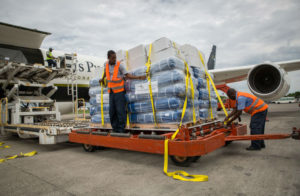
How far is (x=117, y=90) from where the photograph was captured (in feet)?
13.5

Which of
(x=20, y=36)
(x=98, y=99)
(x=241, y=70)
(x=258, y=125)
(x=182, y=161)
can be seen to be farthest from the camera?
(x=241, y=70)

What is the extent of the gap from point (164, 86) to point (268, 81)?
686cm

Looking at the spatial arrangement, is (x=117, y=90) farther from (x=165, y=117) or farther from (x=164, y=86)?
(x=165, y=117)

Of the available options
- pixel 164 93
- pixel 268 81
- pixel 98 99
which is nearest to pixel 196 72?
pixel 164 93

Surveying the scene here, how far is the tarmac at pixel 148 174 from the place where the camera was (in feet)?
8.26

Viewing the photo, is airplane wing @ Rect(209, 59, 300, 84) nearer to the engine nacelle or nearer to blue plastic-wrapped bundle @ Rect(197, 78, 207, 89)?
the engine nacelle

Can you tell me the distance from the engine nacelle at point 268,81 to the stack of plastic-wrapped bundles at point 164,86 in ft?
15.7

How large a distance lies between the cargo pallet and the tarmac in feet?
1.10

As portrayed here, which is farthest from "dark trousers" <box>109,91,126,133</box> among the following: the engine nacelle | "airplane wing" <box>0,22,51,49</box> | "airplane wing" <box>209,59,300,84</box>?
"airplane wing" <box>209,59,300,84</box>

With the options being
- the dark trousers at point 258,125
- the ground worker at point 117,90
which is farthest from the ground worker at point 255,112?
the ground worker at point 117,90

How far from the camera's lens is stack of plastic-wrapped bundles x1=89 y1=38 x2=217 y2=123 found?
3557mm

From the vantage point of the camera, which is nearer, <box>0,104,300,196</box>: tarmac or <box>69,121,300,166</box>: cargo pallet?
<box>0,104,300,196</box>: tarmac

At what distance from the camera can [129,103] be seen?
13.9 ft

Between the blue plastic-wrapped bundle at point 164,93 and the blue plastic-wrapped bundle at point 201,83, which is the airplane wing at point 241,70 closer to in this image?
the blue plastic-wrapped bundle at point 201,83
